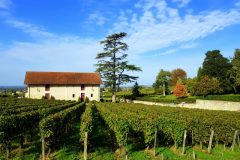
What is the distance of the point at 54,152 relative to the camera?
17.5 metres

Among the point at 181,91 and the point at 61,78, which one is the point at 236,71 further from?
the point at 61,78

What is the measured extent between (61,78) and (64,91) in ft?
10.6

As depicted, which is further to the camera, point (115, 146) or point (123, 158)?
point (115, 146)

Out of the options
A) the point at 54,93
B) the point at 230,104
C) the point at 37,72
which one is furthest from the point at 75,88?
the point at 230,104

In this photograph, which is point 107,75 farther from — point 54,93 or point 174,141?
point 174,141

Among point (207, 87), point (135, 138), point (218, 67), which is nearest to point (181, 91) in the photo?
point (207, 87)

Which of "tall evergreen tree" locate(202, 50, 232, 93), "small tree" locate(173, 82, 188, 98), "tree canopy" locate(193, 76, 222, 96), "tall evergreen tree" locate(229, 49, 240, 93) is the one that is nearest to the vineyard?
"tall evergreen tree" locate(229, 49, 240, 93)

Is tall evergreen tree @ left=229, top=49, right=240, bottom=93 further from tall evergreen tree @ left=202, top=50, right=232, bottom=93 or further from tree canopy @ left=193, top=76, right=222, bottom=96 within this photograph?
tree canopy @ left=193, top=76, right=222, bottom=96

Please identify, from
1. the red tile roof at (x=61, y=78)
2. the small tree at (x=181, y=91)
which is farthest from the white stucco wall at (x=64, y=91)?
the small tree at (x=181, y=91)

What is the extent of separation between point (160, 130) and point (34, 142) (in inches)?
309

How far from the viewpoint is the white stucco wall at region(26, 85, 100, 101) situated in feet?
219

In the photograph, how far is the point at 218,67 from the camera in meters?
74.1

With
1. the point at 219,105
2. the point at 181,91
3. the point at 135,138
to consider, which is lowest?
the point at 135,138

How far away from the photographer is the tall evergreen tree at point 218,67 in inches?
2776
